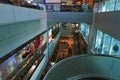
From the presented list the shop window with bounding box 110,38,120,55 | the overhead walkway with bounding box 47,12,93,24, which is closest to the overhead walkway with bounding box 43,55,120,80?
the shop window with bounding box 110,38,120,55

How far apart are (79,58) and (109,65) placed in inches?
27.3

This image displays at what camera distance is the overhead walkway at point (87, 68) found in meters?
2.97

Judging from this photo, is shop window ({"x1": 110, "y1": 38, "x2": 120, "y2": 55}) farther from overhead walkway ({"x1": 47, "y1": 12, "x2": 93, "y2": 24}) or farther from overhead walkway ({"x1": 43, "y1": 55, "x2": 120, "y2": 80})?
overhead walkway ({"x1": 47, "y1": 12, "x2": 93, "y2": 24})

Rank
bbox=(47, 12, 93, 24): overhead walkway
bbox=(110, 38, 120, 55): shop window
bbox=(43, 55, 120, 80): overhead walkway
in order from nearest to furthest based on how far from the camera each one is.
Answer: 1. bbox=(43, 55, 120, 80): overhead walkway
2. bbox=(110, 38, 120, 55): shop window
3. bbox=(47, 12, 93, 24): overhead walkway

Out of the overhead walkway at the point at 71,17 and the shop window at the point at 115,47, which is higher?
the overhead walkway at the point at 71,17

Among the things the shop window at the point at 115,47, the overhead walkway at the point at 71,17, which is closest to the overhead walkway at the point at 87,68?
the shop window at the point at 115,47

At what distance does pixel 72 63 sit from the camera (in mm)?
3115

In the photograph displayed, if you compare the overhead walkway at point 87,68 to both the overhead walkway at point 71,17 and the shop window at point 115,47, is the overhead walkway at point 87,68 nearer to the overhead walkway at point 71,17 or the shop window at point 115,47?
the shop window at point 115,47

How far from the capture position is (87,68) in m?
3.38

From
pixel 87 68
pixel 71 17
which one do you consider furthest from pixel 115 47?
pixel 71 17

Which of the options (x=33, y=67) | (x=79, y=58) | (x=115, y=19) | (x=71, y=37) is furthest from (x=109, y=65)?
(x=71, y=37)

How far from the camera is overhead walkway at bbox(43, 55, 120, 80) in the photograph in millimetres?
2972

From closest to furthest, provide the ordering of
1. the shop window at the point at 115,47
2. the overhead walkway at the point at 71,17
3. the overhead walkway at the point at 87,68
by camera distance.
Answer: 1. the overhead walkway at the point at 87,68
2. the shop window at the point at 115,47
3. the overhead walkway at the point at 71,17

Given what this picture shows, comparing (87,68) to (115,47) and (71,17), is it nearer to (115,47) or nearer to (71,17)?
(115,47)
